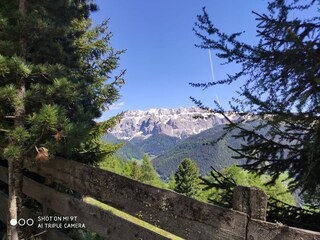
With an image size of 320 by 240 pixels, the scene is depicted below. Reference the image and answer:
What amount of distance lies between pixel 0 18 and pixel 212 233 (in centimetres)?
443

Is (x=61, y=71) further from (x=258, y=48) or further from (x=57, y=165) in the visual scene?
(x=258, y=48)

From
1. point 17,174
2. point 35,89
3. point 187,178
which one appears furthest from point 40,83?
point 187,178

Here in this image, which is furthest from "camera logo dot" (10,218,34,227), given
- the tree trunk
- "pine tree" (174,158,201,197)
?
"pine tree" (174,158,201,197)

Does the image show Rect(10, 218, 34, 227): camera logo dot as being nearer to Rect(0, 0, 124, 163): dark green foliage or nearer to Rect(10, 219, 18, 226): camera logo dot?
Rect(10, 219, 18, 226): camera logo dot

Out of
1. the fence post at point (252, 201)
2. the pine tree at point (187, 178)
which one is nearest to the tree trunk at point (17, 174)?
the fence post at point (252, 201)

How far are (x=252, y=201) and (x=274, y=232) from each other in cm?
A: 28

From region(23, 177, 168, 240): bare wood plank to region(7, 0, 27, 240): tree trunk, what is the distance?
425 mm

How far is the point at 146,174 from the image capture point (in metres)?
90.1

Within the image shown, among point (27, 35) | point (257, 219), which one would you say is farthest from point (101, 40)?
point (257, 219)

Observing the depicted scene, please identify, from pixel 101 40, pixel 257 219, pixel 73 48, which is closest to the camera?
pixel 257 219

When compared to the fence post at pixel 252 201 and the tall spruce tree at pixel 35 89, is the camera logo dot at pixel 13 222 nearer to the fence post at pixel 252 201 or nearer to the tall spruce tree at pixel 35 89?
the tall spruce tree at pixel 35 89

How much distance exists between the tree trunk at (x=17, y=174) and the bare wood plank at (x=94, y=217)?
425mm

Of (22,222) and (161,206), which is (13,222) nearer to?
(22,222)

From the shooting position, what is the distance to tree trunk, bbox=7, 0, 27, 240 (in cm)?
454
